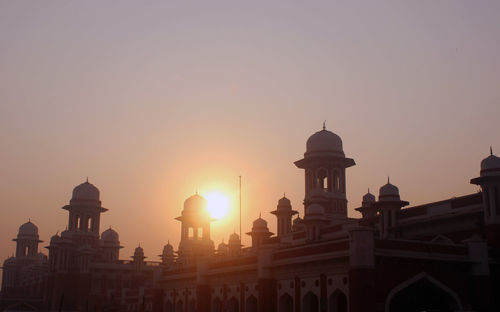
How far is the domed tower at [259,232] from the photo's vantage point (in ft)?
165

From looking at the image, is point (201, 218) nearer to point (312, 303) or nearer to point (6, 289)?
point (312, 303)

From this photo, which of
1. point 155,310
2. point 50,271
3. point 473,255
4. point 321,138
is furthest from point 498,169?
point 50,271

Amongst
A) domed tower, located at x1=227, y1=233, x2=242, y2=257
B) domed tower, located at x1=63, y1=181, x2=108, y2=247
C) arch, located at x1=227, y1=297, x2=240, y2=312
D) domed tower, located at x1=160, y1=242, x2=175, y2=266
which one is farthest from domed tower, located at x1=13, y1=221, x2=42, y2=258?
arch, located at x1=227, y1=297, x2=240, y2=312

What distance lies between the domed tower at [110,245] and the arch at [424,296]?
59624 millimetres

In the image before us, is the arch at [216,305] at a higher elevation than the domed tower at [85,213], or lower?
lower

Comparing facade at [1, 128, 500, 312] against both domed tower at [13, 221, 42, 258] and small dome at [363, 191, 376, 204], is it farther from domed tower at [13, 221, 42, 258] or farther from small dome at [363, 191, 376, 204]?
domed tower at [13, 221, 42, 258]

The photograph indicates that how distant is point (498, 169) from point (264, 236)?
856 inches

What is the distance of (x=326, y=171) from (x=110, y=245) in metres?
43.5

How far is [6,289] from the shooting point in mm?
100750

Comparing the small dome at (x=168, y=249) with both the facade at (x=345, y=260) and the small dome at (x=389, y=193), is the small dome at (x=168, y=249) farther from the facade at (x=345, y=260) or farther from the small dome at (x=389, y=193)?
the small dome at (x=389, y=193)

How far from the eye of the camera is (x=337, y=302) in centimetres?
3198

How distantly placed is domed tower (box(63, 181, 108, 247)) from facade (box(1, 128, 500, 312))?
14.9m

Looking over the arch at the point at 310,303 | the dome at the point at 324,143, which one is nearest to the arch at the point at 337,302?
the arch at the point at 310,303

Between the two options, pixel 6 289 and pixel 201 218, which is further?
pixel 6 289
